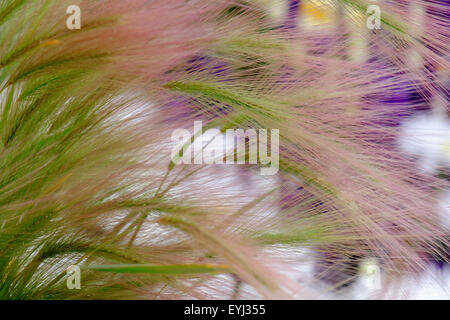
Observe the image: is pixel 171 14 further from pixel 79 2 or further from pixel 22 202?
pixel 22 202

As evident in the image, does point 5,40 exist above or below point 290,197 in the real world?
above

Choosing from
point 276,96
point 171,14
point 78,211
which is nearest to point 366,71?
point 276,96

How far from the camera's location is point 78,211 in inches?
19.1

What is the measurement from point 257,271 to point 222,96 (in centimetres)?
21

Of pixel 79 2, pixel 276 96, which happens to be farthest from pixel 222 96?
pixel 79 2

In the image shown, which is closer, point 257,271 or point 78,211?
point 257,271

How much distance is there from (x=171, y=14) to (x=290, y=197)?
8.7 inches

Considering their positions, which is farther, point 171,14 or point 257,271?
point 171,14

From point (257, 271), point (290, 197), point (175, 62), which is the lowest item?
point (257, 271)

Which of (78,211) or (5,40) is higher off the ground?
(5,40)

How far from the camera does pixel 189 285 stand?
0.51m

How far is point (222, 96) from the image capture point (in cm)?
52
